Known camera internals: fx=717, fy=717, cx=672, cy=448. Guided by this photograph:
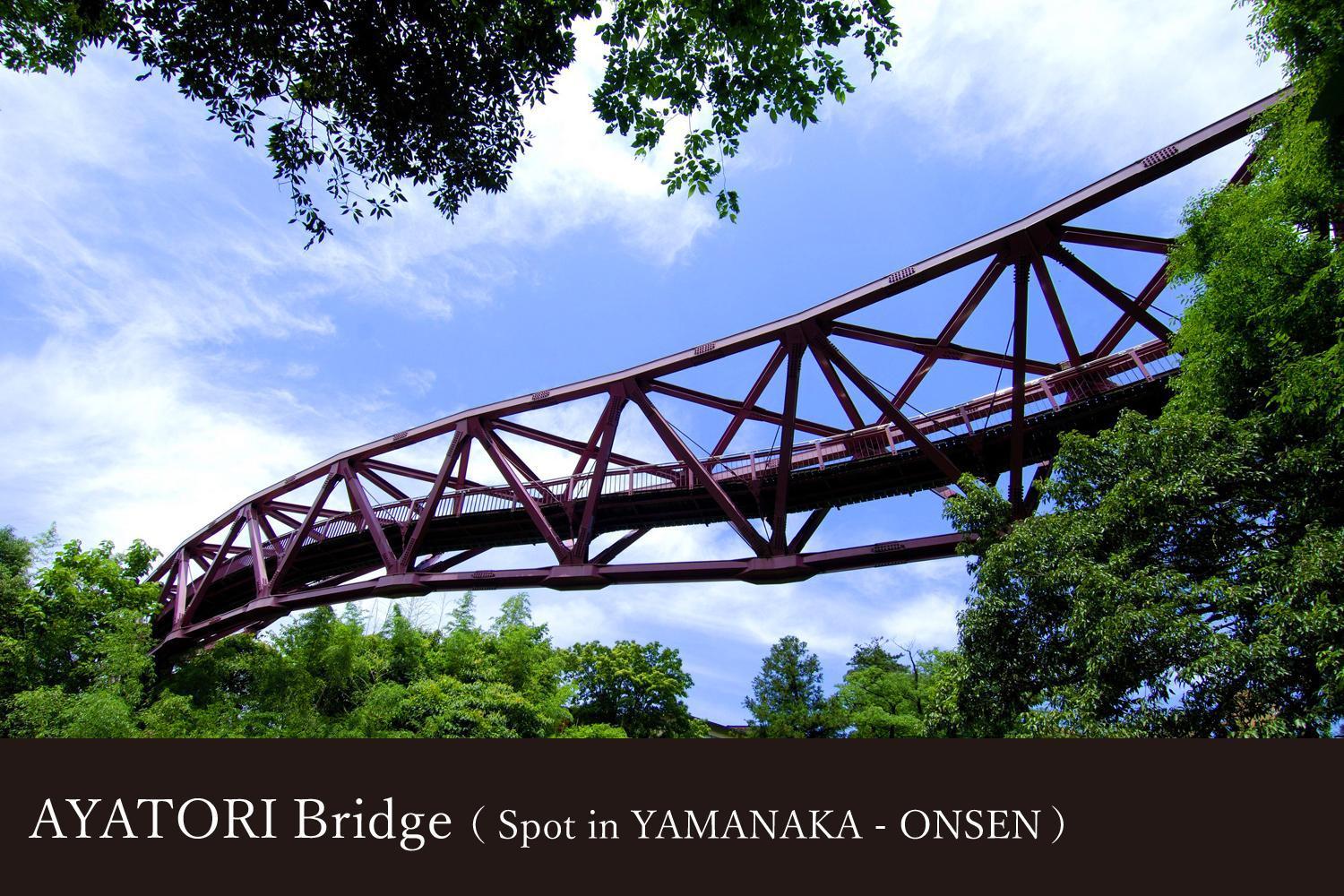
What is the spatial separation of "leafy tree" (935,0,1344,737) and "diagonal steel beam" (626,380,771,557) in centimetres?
596

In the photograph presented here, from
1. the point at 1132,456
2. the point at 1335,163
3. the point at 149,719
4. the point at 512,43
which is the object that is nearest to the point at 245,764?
the point at 512,43

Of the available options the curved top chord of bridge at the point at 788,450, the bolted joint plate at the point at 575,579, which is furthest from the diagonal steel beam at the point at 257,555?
Answer: the bolted joint plate at the point at 575,579

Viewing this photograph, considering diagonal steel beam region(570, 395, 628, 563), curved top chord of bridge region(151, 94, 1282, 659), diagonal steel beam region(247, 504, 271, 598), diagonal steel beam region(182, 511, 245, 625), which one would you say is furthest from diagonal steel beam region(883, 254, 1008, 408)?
diagonal steel beam region(182, 511, 245, 625)

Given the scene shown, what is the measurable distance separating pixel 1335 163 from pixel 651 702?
22403 mm

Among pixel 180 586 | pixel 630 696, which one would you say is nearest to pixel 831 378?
pixel 630 696

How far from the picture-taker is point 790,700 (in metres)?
35.9

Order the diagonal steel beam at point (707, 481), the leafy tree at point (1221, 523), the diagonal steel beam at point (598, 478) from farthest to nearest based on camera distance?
the diagonal steel beam at point (598, 478) → the diagonal steel beam at point (707, 481) → the leafy tree at point (1221, 523)

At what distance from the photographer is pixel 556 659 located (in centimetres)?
2417

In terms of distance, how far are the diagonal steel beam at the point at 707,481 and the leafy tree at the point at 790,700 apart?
58.2 ft

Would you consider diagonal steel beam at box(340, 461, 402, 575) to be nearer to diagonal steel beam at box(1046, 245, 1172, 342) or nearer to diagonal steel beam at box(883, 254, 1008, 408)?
diagonal steel beam at box(883, 254, 1008, 408)

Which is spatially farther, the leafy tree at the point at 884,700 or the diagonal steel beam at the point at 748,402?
the leafy tree at the point at 884,700

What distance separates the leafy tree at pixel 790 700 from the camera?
30.4 m

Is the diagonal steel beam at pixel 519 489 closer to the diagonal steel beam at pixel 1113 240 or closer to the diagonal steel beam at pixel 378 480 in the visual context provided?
the diagonal steel beam at pixel 378 480

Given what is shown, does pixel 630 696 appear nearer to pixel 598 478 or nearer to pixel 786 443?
pixel 598 478
